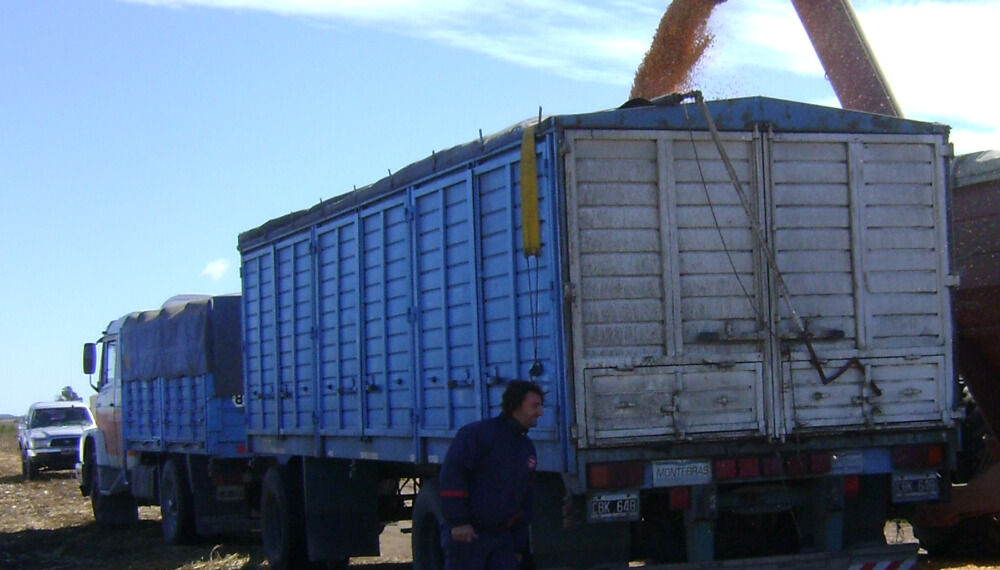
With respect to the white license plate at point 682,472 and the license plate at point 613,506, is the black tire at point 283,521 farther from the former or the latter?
the white license plate at point 682,472

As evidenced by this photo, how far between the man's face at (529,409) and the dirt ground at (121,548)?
4.52 metres

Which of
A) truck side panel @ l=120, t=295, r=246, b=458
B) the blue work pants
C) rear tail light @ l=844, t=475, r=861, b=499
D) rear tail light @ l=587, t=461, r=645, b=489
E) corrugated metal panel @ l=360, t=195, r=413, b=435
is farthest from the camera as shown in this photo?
truck side panel @ l=120, t=295, r=246, b=458

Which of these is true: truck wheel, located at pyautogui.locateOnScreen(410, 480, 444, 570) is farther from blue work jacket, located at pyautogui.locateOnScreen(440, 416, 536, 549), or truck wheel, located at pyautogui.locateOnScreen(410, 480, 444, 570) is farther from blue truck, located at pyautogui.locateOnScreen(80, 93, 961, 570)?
blue work jacket, located at pyautogui.locateOnScreen(440, 416, 536, 549)

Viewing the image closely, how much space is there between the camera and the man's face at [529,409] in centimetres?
698

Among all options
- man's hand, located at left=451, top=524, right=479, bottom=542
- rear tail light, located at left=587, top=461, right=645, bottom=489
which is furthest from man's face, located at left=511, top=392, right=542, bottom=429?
rear tail light, located at left=587, top=461, right=645, bottom=489

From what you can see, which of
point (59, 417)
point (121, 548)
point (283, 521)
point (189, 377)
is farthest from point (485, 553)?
point (59, 417)

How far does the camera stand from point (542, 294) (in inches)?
313

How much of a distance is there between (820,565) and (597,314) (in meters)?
1.97

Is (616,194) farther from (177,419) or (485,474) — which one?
(177,419)

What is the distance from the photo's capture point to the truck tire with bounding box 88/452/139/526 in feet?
67.7

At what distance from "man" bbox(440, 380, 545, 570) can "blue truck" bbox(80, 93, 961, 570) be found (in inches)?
28.4

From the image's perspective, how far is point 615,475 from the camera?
781 centimetres

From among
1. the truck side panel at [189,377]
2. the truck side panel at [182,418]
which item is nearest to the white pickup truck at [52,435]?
the truck side panel at [182,418]

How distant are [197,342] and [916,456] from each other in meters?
10.1
